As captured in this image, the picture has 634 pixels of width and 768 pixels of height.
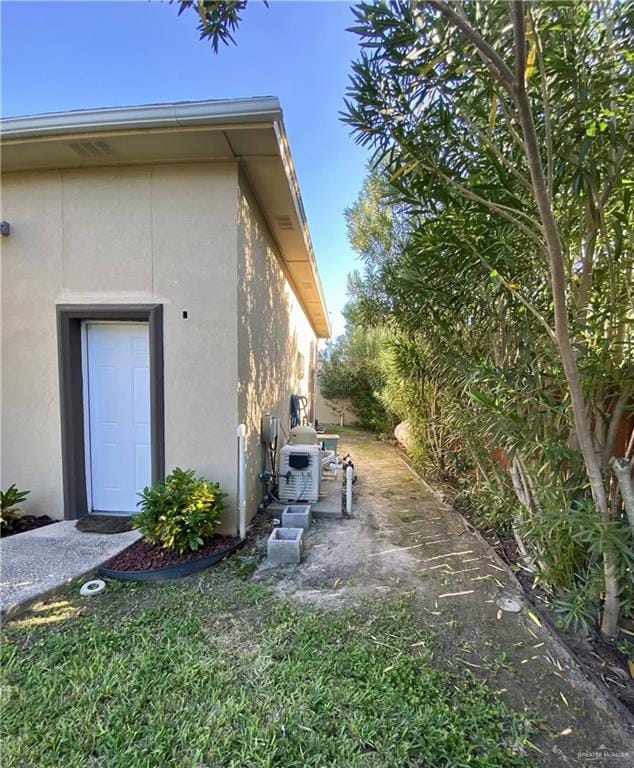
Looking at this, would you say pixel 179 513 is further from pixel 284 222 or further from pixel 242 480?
pixel 284 222

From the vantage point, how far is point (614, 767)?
164 cm

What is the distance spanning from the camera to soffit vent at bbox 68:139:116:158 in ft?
12.3

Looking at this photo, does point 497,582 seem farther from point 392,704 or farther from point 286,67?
point 286,67

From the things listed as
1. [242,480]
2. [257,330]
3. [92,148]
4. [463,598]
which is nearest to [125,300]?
[92,148]

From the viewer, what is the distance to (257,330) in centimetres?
515

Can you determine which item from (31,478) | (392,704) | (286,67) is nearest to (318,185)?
(286,67)

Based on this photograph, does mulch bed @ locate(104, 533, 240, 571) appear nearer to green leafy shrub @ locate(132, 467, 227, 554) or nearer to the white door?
green leafy shrub @ locate(132, 467, 227, 554)

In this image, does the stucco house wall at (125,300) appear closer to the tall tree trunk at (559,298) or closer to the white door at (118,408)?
the white door at (118,408)

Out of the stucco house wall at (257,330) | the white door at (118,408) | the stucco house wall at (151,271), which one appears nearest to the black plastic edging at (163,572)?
the stucco house wall at (151,271)

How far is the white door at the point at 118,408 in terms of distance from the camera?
436cm

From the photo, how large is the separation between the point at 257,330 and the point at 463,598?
152 inches

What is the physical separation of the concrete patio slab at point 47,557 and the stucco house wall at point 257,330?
1.56 m

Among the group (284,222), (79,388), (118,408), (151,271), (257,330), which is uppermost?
(284,222)

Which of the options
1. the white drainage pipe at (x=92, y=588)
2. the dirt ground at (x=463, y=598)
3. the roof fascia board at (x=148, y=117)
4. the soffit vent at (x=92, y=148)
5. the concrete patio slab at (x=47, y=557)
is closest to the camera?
the dirt ground at (x=463, y=598)
